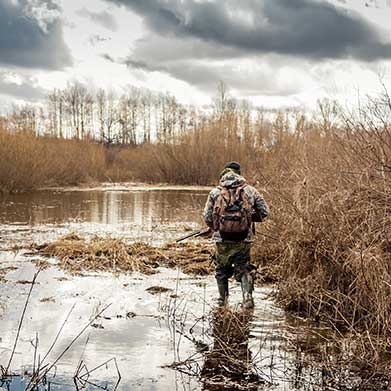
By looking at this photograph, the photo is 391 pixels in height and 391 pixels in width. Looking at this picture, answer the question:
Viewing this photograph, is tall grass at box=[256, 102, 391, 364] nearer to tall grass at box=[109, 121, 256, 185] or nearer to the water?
the water

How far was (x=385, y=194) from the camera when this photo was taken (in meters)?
6.96

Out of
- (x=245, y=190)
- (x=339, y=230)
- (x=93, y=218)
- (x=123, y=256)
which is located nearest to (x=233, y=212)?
(x=245, y=190)

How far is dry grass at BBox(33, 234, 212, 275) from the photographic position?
10656 millimetres

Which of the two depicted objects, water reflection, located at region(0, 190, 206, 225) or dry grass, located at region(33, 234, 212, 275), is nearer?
dry grass, located at region(33, 234, 212, 275)

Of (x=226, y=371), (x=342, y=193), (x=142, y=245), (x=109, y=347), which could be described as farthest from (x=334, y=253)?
(x=142, y=245)

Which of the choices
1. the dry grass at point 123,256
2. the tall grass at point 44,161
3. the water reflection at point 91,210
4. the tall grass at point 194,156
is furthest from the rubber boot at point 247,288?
the tall grass at point 194,156

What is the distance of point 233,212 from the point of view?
7.46 meters

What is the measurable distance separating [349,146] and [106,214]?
46.1ft

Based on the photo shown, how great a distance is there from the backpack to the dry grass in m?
3.06

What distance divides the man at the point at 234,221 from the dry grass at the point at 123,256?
8.94 feet

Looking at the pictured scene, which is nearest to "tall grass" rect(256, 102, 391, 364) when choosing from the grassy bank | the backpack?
the grassy bank

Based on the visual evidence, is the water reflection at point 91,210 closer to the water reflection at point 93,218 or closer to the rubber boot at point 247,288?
the water reflection at point 93,218

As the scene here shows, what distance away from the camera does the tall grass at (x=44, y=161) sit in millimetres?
31734

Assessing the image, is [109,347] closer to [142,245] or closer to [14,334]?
[14,334]
